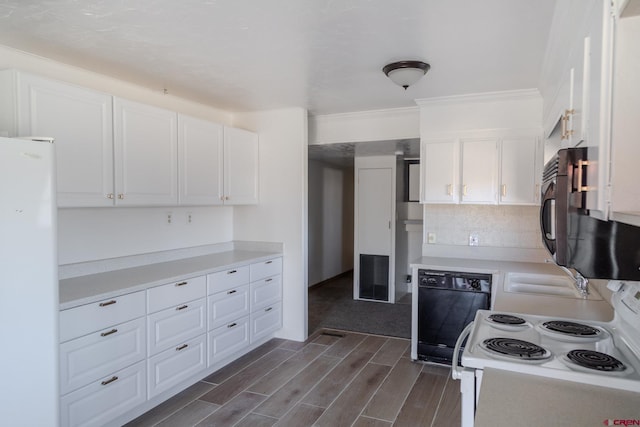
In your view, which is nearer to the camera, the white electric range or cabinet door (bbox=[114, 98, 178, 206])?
the white electric range

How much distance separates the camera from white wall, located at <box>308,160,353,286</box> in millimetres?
6723

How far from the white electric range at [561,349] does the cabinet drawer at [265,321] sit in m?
2.42

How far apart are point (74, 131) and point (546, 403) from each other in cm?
279

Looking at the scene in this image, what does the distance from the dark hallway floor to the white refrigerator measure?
2.93 metres

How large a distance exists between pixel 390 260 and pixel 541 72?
3354mm

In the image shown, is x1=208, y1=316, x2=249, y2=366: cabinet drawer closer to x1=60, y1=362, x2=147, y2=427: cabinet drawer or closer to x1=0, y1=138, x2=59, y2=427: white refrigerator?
x1=60, y1=362, x2=147, y2=427: cabinet drawer

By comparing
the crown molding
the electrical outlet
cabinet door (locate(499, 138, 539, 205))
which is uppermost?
the crown molding

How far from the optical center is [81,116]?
2572 mm

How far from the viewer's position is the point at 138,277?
288cm

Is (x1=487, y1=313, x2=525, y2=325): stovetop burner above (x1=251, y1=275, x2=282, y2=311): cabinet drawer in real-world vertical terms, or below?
above

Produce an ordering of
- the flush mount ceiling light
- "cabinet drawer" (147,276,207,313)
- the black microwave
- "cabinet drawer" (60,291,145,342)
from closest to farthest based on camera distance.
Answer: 1. the black microwave
2. "cabinet drawer" (60,291,145,342)
3. the flush mount ceiling light
4. "cabinet drawer" (147,276,207,313)

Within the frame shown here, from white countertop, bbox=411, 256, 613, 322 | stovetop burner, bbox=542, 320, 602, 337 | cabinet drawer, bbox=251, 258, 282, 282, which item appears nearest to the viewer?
stovetop burner, bbox=542, 320, 602, 337

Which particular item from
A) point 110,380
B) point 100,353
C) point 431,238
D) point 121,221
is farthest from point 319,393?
point 121,221

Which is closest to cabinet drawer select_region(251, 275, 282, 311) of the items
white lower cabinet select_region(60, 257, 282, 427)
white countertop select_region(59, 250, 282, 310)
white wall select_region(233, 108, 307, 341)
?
white lower cabinet select_region(60, 257, 282, 427)
